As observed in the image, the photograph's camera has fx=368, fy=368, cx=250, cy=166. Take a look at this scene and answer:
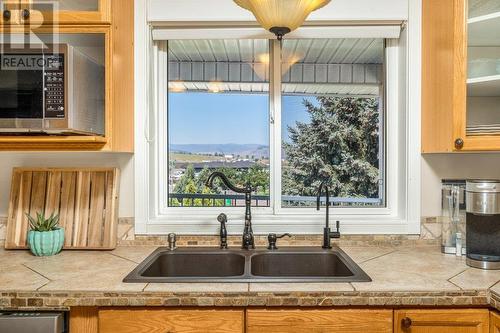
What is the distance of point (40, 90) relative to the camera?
4.69 ft

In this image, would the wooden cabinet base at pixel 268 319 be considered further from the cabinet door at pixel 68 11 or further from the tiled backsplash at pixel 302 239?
the cabinet door at pixel 68 11

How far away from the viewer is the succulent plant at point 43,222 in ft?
5.57

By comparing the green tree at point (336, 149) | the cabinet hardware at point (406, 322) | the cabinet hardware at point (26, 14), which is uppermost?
the cabinet hardware at point (26, 14)

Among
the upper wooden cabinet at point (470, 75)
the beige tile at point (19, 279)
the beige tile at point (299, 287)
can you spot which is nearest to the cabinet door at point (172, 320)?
the beige tile at point (299, 287)

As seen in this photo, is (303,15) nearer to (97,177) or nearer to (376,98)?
(376,98)

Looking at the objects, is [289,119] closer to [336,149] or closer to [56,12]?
[336,149]

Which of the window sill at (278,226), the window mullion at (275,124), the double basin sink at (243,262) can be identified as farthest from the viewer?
the window mullion at (275,124)

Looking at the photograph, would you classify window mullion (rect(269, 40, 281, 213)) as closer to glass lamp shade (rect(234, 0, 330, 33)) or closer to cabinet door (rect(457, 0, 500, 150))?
glass lamp shade (rect(234, 0, 330, 33))

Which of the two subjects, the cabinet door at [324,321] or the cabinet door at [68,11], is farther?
the cabinet door at [68,11]

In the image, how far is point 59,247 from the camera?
171 centimetres

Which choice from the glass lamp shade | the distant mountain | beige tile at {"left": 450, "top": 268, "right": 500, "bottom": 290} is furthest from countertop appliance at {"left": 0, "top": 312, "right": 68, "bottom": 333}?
beige tile at {"left": 450, "top": 268, "right": 500, "bottom": 290}

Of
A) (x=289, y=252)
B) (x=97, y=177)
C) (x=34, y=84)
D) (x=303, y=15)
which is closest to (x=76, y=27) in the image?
(x=34, y=84)

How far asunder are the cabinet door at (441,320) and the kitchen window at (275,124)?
0.77 meters

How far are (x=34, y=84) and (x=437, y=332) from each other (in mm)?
1735
